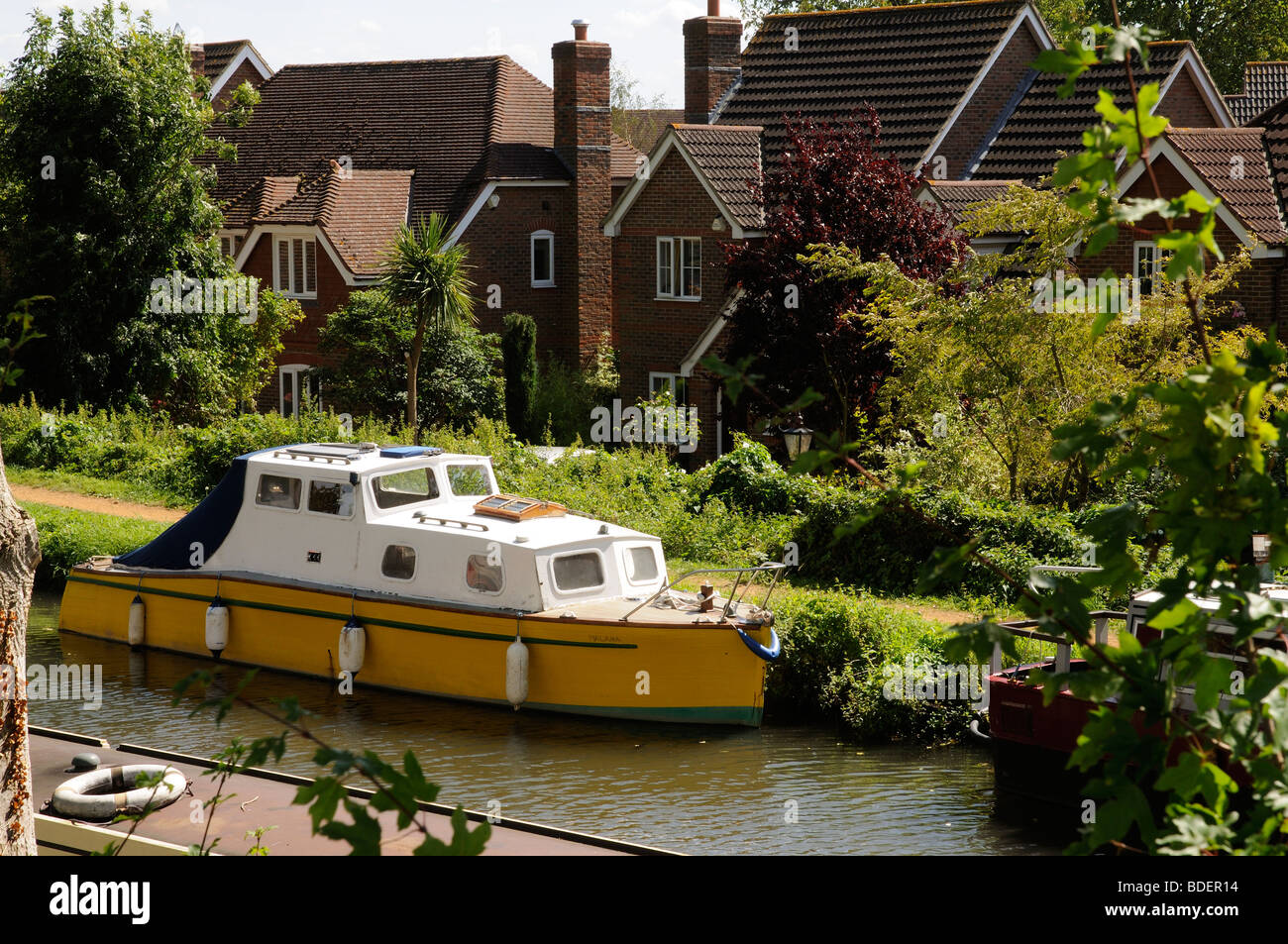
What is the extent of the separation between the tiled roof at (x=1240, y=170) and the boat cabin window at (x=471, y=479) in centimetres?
1759

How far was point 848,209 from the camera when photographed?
26.5 metres

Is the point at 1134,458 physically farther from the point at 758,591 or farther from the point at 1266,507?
the point at 758,591

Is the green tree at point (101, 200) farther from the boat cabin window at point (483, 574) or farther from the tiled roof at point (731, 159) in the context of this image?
the boat cabin window at point (483, 574)

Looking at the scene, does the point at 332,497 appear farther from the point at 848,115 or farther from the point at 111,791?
the point at 848,115

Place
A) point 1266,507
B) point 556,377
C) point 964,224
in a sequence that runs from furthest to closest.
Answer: point 556,377 < point 964,224 < point 1266,507

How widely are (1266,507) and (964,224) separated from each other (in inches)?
757

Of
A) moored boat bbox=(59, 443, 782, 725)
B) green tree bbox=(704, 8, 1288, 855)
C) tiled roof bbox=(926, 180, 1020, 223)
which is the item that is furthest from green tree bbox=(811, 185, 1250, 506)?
green tree bbox=(704, 8, 1288, 855)

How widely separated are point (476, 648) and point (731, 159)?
66.1ft

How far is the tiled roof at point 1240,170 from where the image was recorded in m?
29.1

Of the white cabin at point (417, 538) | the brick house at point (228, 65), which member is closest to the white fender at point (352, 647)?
the white cabin at point (417, 538)

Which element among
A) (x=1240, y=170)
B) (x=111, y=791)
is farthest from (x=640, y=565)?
(x=1240, y=170)

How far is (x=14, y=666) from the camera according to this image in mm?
6422

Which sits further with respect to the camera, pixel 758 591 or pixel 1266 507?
pixel 758 591
